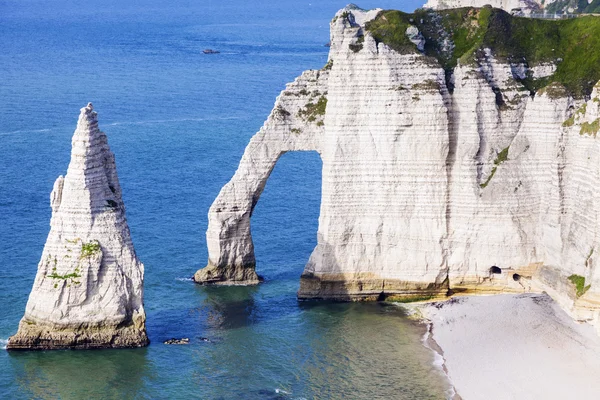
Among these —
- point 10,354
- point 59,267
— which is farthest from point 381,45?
point 10,354

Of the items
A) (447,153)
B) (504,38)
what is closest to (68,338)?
(447,153)

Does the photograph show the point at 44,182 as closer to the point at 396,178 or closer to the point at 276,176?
the point at 276,176

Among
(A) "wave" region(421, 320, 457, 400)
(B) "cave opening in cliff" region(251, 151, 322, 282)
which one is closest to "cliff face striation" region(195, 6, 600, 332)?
(A) "wave" region(421, 320, 457, 400)

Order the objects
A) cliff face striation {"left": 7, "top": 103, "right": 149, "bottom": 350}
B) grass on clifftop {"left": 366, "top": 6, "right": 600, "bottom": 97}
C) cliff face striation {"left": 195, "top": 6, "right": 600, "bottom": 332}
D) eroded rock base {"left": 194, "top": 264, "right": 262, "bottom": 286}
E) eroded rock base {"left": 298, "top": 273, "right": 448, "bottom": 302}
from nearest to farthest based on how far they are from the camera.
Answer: cliff face striation {"left": 7, "top": 103, "right": 149, "bottom": 350}, cliff face striation {"left": 195, "top": 6, "right": 600, "bottom": 332}, grass on clifftop {"left": 366, "top": 6, "right": 600, "bottom": 97}, eroded rock base {"left": 298, "top": 273, "right": 448, "bottom": 302}, eroded rock base {"left": 194, "top": 264, "right": 262, "bottom": 286}

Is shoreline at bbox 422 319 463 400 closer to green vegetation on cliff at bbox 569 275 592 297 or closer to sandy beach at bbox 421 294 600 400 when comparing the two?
sandy beach at bbox 421 294 600 400


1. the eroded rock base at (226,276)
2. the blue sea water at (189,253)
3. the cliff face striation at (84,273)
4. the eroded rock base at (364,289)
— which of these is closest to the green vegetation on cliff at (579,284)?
the eroded rock base at (364,289)

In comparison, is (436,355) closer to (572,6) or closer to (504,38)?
(504,38)
